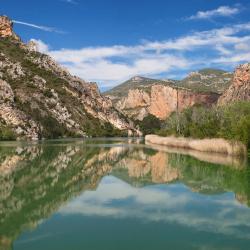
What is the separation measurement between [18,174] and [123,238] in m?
21.5

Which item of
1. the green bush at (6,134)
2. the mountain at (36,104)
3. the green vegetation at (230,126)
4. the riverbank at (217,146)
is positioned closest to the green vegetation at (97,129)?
the mountain at (36,104)

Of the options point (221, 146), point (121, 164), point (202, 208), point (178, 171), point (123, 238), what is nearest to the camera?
point (123, 238)

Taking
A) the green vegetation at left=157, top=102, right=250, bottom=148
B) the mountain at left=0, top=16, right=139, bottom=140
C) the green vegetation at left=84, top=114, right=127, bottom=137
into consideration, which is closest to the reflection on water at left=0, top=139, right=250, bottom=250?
the green vegetation at left=157, top=102, right=250, bottom=148

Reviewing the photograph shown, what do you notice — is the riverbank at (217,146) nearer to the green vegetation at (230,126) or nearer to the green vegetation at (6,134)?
the green vegetation at (230,126)

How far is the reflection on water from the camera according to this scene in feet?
49.2

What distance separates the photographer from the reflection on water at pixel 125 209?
49.2 ft

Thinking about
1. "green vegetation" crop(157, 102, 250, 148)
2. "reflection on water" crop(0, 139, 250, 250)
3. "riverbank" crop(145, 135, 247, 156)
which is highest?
"green vegetation" crop(157, 102, 250, 148)

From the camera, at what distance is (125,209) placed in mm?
21109

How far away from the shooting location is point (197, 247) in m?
14.0

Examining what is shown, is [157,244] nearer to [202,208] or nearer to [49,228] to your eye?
[49,228]

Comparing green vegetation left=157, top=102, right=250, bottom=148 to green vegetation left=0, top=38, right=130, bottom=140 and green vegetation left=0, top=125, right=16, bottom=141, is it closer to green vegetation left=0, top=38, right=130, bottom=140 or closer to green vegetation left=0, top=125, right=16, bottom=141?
green vegetation left=0, top=125, right=16, bottom=141

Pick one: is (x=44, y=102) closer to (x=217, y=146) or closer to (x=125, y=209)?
(x=217, y=146)

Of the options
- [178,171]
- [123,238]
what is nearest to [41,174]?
[178,171]

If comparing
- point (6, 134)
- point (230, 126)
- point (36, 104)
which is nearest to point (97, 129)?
point (36, 104)
